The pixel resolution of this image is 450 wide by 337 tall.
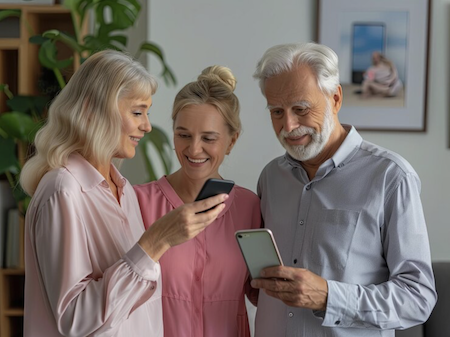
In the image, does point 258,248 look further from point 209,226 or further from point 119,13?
point 119,13

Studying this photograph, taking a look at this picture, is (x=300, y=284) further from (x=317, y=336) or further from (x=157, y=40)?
(x=157, y=40)

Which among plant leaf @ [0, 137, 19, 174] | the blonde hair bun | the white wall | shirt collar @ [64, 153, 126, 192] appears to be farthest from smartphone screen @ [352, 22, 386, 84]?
shirt collar @ [64, 153, 126, 192]

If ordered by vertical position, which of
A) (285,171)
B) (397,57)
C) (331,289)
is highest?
(397,57)

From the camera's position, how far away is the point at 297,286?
1.66 metres

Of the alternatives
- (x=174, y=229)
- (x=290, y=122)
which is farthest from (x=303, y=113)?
(x=174, y=229)

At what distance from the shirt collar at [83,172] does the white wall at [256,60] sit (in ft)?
5.94

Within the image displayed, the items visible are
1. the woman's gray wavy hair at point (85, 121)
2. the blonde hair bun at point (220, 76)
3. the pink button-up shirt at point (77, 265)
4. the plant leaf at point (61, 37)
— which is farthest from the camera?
the plant leaf at point (61, 37)

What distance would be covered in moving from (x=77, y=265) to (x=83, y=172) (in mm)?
244

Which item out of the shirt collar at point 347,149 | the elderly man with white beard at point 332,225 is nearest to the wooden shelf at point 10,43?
the elderly man with white beard at point 332,225

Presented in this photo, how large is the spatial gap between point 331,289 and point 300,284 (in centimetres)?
9

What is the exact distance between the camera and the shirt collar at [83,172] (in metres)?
1.56

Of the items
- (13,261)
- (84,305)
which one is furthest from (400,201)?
(13,261)

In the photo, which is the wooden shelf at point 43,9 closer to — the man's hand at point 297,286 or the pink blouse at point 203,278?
the pink blouse at point 203,278

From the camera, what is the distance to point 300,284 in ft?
5.46
